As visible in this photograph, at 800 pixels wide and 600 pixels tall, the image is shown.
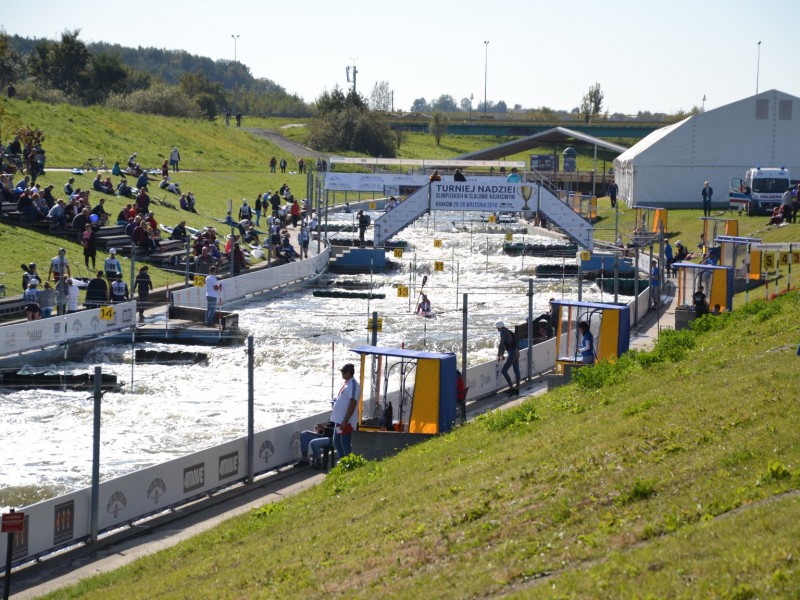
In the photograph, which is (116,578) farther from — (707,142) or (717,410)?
(707,142)

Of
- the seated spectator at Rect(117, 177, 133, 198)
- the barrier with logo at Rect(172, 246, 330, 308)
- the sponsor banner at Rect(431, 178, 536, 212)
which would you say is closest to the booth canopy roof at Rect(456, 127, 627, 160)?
the sponsor banner at Rect(431, 178, 536, 212)

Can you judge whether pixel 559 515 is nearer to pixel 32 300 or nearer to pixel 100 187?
pixel 32 300

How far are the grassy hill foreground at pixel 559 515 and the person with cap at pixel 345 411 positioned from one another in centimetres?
109

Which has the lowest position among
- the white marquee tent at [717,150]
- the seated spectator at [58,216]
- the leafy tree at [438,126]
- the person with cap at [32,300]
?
the person with cap at [32,300]

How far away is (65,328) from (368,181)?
3036 centimetres

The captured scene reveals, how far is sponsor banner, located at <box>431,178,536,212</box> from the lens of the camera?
47.9 meters

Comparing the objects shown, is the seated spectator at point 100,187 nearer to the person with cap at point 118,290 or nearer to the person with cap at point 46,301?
the person with cap at point 118,290

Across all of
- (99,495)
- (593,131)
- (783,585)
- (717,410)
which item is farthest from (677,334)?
(593,131)

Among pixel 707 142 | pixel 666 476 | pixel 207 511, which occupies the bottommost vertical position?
pixel 207 511

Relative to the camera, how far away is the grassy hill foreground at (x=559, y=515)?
29.6 feet

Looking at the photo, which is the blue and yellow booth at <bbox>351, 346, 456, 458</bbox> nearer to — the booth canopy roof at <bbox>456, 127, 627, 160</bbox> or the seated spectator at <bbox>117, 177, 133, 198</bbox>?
the seated spectator at <bbox>117, 177, 133, 198</bbox>

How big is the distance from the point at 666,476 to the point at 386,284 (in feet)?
119

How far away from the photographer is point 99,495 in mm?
15852

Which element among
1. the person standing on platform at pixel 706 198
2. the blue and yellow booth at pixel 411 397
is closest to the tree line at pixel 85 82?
the person standing on platform at pixel 706 198
